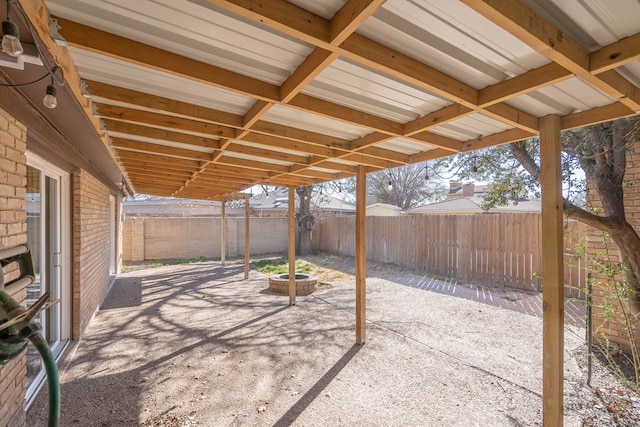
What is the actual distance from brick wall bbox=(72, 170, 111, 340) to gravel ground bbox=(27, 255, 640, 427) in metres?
0.30

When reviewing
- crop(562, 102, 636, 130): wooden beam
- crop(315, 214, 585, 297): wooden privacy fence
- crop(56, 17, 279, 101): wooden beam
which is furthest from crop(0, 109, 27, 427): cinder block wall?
crop(315, 214, 585, 297): wooden privacy fence

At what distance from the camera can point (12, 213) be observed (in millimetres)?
1955

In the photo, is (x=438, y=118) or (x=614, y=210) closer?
(x=438, y=118)

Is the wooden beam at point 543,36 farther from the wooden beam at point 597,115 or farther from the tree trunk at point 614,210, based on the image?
the tree trunk at point 614,210

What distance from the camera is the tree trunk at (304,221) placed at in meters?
13.2

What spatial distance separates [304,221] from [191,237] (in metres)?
4.43

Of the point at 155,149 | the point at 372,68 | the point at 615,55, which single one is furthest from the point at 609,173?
the point at 155,149

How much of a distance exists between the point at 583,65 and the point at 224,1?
158 centimetres

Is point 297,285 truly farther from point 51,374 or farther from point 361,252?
point 51,374

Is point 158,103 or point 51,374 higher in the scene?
point 158,103

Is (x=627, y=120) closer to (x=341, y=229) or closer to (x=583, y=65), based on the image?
(x=583, y=65)

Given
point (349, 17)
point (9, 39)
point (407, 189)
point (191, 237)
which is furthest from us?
point (407, 189)

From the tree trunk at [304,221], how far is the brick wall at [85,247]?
27.5ft

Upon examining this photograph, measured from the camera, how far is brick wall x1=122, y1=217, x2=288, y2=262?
Result: 36.7 feet
